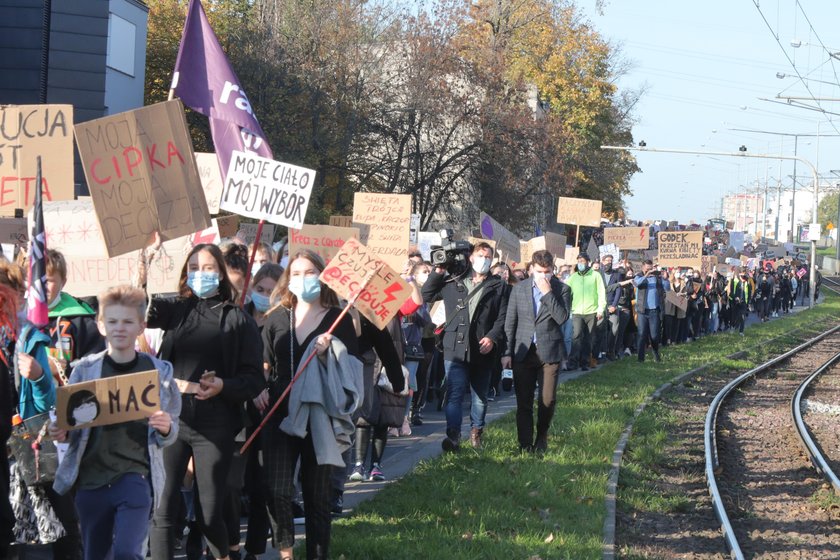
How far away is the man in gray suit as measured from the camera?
427 inches

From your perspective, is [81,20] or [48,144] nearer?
[48,144]

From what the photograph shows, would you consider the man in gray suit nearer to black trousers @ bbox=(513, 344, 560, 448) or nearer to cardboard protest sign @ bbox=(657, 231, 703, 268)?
black trousers @ bbox=(513, 344, 560, 448)

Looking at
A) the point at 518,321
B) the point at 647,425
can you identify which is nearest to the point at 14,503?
the point at 518,321

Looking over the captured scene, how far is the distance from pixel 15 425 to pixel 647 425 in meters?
10.2

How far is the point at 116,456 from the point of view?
5473 mm

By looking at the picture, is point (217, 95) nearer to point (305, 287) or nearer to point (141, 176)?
point (141, 176)

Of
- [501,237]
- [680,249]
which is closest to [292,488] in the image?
[501,237]

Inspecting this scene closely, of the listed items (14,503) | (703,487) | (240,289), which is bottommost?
(703,487)

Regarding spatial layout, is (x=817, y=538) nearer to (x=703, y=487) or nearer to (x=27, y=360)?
(x=703, y=487)

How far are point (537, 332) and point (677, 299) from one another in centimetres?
1734

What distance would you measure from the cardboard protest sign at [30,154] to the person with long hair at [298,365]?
144cm

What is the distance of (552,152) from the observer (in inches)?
1458

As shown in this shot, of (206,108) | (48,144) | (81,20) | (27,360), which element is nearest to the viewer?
(27,360)

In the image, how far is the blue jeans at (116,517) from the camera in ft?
17.9
